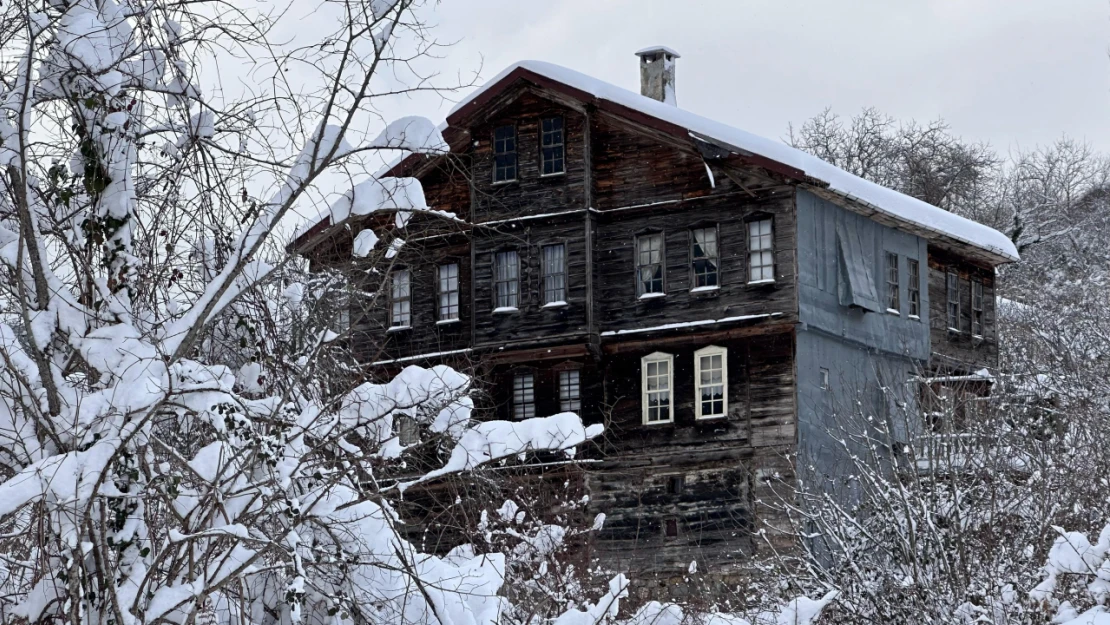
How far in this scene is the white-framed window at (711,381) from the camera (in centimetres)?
3094

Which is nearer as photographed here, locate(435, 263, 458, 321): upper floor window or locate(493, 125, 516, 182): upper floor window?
locate(493, 125, 516, 182): upper floor window

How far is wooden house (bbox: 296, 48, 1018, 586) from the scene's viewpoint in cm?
3048

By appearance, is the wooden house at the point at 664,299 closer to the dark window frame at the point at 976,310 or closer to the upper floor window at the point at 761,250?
the upper floor window at the point at 761,250

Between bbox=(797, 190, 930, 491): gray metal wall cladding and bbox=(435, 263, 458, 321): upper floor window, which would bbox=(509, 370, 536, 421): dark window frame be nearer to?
bbox=(435, 263, 458, 321): upper floor window

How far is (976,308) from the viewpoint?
1500 inches

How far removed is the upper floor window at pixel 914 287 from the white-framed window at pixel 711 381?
20.6 ft

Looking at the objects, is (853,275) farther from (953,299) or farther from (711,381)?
(953,299)

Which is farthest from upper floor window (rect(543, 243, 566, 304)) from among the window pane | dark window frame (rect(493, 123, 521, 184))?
the window pane

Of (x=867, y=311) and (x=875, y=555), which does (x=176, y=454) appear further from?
(x=867, y=311)

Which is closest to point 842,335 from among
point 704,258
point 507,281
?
point 704,258

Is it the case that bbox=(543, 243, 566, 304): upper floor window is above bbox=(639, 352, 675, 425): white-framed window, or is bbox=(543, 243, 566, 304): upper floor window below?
above

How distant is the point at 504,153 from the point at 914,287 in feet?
32.9

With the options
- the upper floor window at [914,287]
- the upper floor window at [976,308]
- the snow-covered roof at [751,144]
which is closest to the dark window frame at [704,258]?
the snow-covered roof at [751,144]

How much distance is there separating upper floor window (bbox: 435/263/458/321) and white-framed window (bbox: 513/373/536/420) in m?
2.07
